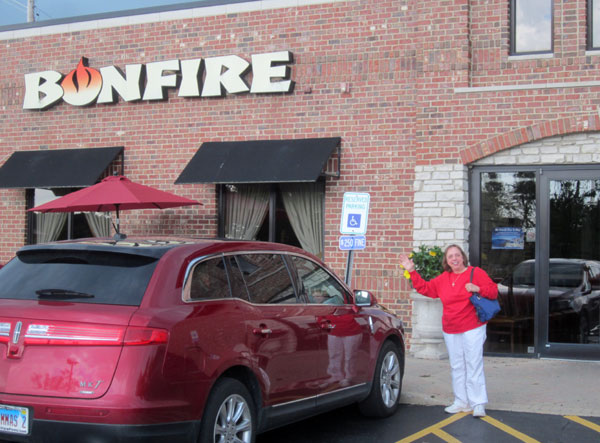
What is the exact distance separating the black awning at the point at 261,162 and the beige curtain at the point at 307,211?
2.19 feet

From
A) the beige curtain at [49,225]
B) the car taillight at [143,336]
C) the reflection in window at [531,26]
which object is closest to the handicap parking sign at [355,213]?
the reflection in window at [531,26]

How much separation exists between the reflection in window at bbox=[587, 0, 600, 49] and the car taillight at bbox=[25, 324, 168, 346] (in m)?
8.90

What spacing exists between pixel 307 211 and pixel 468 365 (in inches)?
219

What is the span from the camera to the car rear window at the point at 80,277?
5.06 m

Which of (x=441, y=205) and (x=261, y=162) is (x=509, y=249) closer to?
(x=441, y=205)

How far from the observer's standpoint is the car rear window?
5059mm

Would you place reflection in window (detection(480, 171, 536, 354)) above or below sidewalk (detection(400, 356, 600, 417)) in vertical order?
above

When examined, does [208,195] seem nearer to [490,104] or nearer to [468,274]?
[490,104]

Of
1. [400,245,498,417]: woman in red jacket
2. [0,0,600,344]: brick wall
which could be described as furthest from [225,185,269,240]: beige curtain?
[400,245,498,417]: woman in red jacket

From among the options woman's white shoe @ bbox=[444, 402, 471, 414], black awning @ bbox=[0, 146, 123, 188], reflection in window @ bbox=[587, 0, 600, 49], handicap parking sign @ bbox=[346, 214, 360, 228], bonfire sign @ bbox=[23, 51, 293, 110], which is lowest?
woman's white shoe @ bbox=[444, 402, 471, 414]

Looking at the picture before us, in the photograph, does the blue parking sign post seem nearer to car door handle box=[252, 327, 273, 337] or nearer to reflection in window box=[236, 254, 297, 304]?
reflection in window box=[236, 254, 297, 304]

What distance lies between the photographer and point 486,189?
11.7m

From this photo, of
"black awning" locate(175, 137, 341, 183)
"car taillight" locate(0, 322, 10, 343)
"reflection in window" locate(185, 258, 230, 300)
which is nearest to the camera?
"car taillight" locate(0, 322, 10, 343)

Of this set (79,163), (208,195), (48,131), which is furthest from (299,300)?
(48,131)
